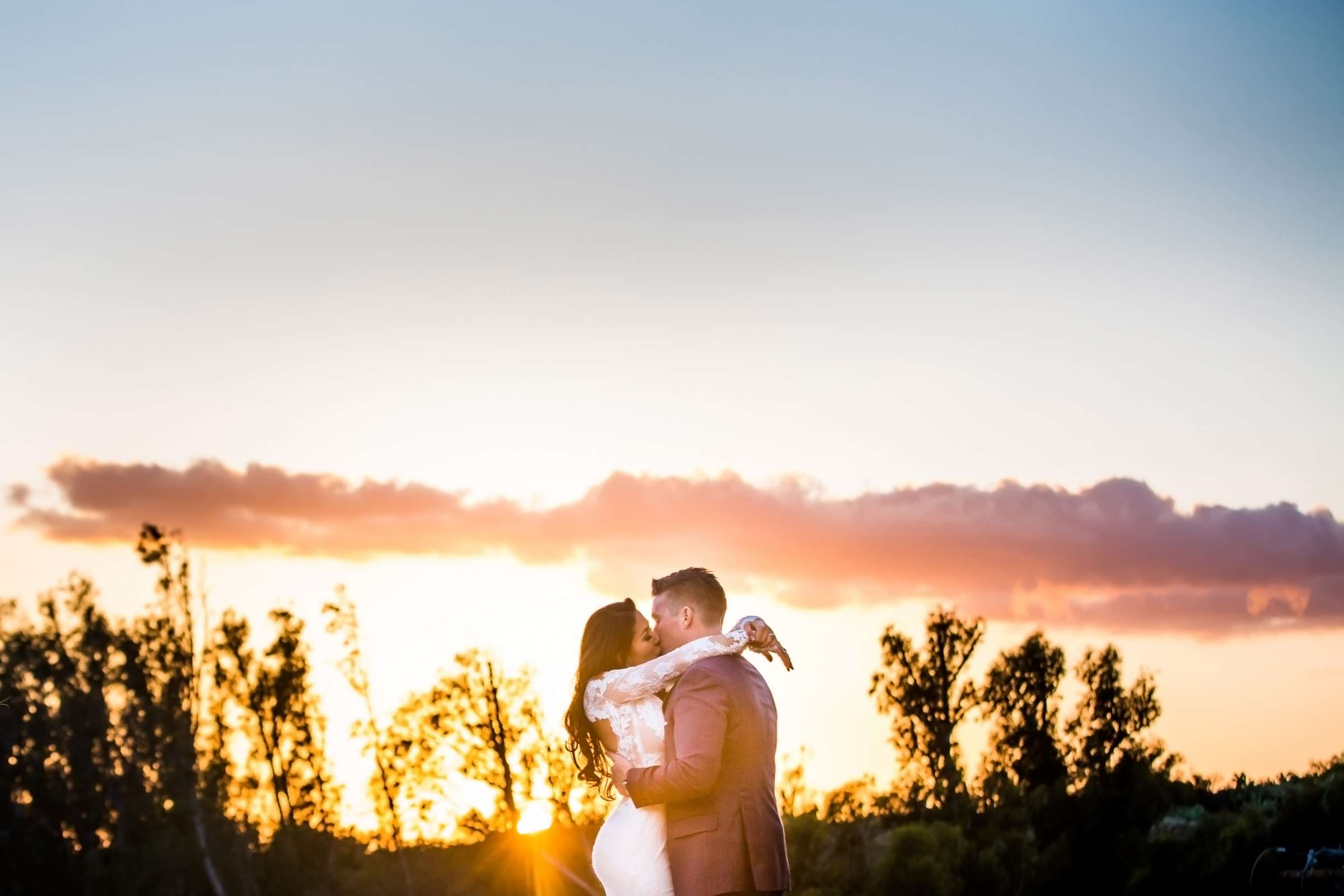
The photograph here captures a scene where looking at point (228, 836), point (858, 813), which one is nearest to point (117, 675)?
point (228, 836)

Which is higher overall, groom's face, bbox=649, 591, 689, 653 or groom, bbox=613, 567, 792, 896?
groom's face, bbox=649, 591, 689, 653

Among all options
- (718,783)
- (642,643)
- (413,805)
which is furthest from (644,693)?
(413,805)

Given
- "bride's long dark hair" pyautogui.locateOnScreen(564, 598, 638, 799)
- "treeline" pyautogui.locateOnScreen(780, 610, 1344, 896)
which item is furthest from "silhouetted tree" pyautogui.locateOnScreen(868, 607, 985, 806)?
"bride's long dark hair" pyautogui.locateOnScreen(564, 598, 638, 799)

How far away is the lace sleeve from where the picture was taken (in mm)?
5414

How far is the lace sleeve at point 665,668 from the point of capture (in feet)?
17.8

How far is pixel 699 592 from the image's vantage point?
219 inches

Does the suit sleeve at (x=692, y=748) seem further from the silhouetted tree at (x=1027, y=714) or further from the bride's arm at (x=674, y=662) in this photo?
the silhouetted tree at (x=1027, y=714)

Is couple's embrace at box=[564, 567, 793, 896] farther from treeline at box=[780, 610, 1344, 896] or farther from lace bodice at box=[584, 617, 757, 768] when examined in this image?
treeline at box=[780, 610, 1344, 896]

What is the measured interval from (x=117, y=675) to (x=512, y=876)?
39.8ft

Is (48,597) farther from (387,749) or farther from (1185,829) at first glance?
(1185,829)

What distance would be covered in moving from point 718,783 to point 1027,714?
132 ft

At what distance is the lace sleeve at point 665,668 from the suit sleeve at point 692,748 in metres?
0.06

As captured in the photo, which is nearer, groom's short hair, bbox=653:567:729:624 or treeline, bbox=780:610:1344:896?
groom's short hair, bbox=653:567:729:624

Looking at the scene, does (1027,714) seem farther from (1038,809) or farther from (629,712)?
(629,712)
